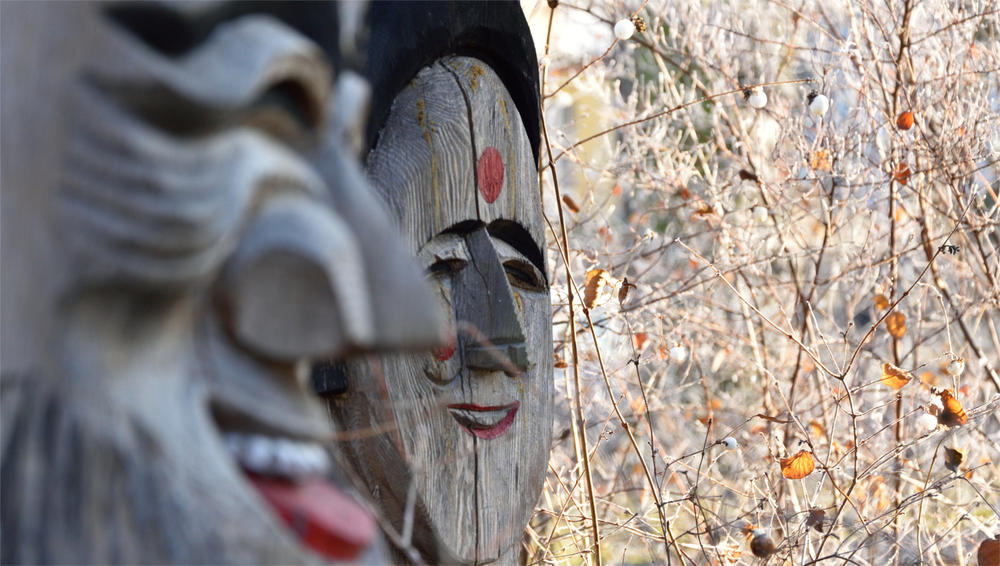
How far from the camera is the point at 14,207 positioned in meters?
0.91

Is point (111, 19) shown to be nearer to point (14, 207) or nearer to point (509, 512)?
point (14, 207)

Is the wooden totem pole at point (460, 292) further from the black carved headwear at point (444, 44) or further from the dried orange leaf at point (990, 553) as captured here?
the dried orange leaf at point (990, 553)

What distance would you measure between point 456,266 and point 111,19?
107 centimetres

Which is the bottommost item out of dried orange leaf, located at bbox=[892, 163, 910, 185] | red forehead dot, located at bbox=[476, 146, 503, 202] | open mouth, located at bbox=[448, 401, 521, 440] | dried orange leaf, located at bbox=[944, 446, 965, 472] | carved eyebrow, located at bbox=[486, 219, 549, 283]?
dried orange leaf, located at bbox=[944, 446, 965, 472]

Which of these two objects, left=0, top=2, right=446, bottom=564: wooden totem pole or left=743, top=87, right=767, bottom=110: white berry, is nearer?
left=0, top=2, right=446, bottom=564: wooden totem pole

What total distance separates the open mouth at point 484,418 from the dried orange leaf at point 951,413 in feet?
3.19

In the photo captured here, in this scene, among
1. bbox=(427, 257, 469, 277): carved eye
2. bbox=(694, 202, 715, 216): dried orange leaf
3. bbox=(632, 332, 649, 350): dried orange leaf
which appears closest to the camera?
bbox=(427, 257, 469, 277): carved eye

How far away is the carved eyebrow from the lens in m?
2.03

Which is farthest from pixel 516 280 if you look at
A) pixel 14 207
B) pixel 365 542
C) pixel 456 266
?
pixel 14 207

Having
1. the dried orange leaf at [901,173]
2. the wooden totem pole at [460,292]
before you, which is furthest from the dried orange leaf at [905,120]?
the wooden totem pole at [460,292]

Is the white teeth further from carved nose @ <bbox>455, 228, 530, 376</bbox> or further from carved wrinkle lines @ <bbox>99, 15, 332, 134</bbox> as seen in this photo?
carved nose @ <bbox>455, 228, 530, 376</bbox>

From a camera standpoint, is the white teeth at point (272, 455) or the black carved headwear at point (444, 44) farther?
the black carved headwear at point (444, 44)

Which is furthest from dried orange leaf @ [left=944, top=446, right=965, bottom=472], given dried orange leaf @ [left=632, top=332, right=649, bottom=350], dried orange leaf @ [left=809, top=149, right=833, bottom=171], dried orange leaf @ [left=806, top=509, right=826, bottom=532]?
dried orange leaf @ [left=632, top=332, right=649, bottom=350]

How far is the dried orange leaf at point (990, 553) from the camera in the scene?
2.07m
